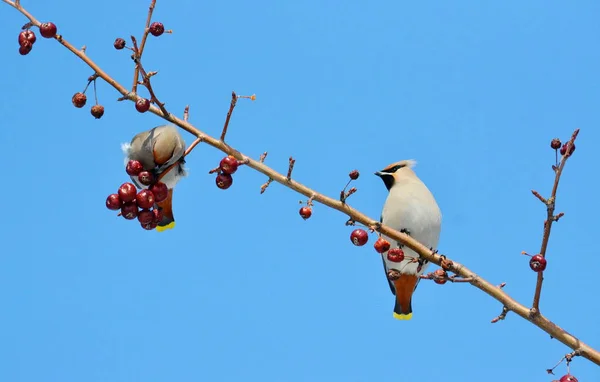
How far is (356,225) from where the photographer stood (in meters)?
3.42

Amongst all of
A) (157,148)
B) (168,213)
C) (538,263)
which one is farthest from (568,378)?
(168,213)

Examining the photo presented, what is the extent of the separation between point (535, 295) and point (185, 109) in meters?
1.69

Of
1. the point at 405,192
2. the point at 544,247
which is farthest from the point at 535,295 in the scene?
the point at 405,192

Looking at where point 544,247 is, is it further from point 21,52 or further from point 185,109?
point 21,52

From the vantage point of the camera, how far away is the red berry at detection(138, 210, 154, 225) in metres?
3.50

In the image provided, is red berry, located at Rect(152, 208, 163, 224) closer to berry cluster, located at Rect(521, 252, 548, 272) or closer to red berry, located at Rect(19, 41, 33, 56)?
red berry, located at Rect(19, 41, 33, 56)

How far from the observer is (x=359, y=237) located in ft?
11.5

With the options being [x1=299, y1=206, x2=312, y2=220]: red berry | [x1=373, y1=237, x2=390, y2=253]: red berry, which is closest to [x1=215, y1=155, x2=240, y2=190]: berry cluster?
[x1=299, y1=206, x2=312, y2=220]: red berry

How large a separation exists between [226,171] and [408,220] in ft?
6.77

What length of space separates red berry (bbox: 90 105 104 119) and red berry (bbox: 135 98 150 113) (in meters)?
0.23

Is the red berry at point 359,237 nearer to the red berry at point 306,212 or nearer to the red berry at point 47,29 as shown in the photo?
the red berry at point 306,212

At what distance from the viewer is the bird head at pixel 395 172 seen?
580 cm

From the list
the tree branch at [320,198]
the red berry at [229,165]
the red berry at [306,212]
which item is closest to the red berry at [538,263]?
the tree branch at [320,198]

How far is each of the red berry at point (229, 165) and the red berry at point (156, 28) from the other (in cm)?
67
